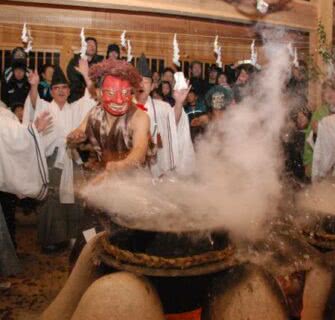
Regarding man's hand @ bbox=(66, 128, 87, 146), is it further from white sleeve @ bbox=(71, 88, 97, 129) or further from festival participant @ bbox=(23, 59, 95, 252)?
white sleeve @ bbox=(71, 88, 97, 129)

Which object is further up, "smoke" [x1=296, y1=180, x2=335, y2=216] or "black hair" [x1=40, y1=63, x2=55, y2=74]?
"black hair" [x1=40, y1=63, x2=55, y2=74]

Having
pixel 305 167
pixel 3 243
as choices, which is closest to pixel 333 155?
pixel 305 167

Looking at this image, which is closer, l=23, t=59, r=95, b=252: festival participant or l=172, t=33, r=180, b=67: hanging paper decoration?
l=23, t=59, r=95, b=252: festival participant

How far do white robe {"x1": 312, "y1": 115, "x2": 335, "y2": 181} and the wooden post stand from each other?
1.13 meters

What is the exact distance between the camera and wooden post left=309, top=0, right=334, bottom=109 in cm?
645

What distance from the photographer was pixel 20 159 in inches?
180

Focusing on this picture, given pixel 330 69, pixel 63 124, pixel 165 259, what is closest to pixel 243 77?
pixel 330 69

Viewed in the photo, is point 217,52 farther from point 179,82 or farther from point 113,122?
point 113,122

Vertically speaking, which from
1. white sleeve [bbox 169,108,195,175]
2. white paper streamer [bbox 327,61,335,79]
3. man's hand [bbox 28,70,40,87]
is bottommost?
white sleeve [bbox 169,108,195,175]

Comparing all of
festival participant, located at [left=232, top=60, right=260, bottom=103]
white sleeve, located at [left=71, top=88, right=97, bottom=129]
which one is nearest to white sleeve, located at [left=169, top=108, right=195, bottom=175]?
festival participant, located at [left=232, top=60, right=260, bottom=103]

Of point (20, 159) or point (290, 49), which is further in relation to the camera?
point (290, 49)

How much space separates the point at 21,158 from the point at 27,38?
1528 millimetres

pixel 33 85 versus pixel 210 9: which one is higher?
pixel 210 9

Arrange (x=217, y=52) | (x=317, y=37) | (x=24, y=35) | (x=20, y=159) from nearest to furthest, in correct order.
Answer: (x=20, y=159), (x=24, y=35), (x=217, y=52), (x=317, y=37)
